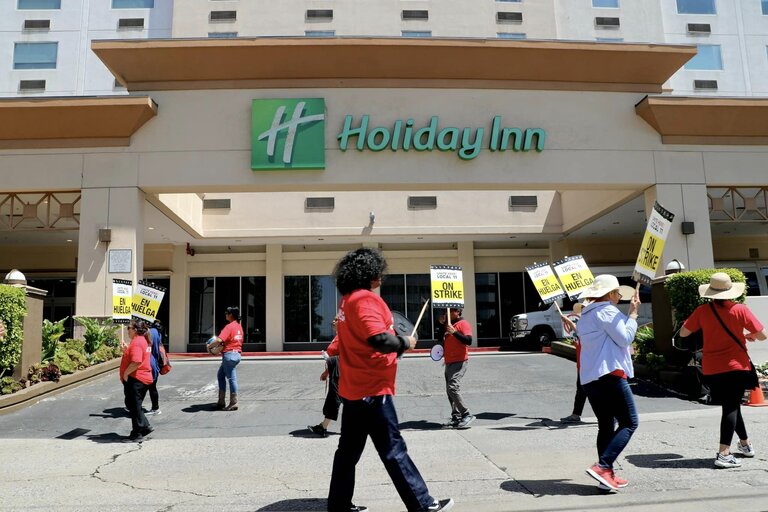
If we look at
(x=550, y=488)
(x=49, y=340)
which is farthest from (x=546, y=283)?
(x=49, y=340)

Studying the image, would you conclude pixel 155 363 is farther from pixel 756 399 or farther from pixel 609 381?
pixel 756 399

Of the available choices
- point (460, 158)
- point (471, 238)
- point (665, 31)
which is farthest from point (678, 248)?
point (665, 31)

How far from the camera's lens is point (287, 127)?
16016 millimetres

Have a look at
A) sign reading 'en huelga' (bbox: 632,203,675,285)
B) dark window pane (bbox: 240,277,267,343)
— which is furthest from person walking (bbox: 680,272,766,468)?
dark window pane (bbox: 240,277,267,343)

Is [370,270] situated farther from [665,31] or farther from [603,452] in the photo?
[665,31]

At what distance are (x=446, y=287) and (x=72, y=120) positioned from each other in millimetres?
11905

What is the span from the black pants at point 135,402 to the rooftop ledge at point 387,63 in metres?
10.2

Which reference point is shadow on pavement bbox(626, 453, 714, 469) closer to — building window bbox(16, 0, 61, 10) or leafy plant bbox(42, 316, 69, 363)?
leafy plant bbox(42, 316, 69, 363)

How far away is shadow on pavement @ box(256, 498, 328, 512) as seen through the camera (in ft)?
16.4

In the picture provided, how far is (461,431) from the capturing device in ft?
27.8

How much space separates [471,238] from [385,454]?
2095cm

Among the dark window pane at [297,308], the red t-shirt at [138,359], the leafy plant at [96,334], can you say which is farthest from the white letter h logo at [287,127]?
the dark window pane at [297,308]

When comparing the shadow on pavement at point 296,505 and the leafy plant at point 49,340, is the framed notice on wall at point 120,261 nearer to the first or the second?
the leafy plant at point 49,340

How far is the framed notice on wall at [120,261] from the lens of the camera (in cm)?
1535
